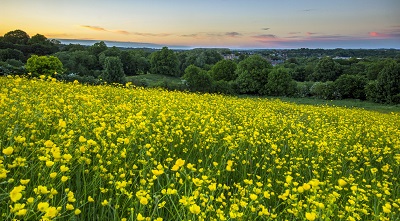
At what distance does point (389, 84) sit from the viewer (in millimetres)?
47062

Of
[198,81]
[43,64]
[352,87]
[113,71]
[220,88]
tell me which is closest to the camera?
[43,64]

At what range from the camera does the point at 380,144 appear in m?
7.63

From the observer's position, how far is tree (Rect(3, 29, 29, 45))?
76.6 meters

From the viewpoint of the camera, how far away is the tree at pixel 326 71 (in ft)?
268

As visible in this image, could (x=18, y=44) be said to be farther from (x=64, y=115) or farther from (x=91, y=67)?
(x=64, y=115)

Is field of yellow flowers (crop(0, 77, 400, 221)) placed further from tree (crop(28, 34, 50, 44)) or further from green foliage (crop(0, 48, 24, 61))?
tree (crop(28, 34, 50, 44))

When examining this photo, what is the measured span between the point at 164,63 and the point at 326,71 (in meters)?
43.4

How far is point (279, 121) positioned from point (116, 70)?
42344 millimetres

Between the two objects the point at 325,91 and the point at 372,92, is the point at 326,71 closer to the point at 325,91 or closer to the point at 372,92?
the point at 325,91

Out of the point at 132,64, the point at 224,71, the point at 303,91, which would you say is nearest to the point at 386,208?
the point at 303,91

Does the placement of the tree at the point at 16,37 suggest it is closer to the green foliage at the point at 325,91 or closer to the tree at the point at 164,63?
the tree at the point at 164,63

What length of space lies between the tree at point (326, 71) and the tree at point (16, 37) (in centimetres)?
7545

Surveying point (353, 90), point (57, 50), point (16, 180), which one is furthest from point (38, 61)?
point (57, 50)

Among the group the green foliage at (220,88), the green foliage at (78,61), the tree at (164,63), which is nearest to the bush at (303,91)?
the green foliage at (220,88)
